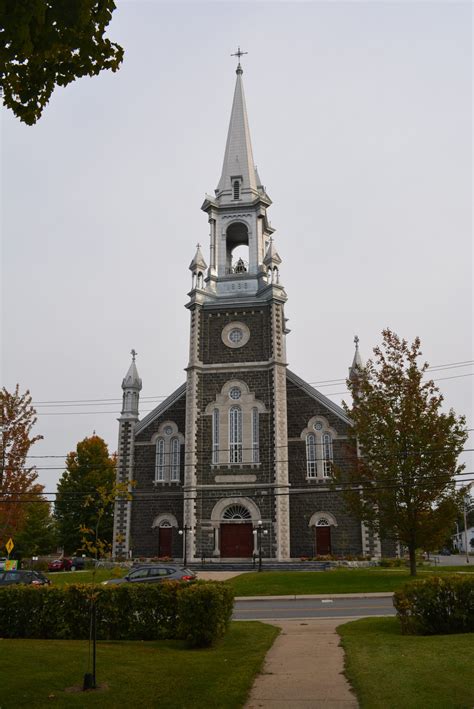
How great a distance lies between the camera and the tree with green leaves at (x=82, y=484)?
57.8 meters

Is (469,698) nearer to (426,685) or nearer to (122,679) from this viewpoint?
(426,685)

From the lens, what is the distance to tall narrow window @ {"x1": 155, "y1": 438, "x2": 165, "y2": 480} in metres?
44.3

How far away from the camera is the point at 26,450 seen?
30688mm

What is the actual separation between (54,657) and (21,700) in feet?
9.79

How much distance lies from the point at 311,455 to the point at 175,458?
9346 millimetres

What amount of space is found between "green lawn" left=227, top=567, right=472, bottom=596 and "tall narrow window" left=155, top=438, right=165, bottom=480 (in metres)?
13.4

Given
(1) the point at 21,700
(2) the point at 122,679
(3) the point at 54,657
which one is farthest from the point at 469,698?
(3) the point at 54,657

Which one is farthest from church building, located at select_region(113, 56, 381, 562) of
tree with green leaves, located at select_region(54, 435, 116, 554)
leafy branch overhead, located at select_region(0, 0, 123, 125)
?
leafy branch overhead, located at select_region(0, 0, 123, 125)

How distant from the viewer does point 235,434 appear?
4266 centimetres

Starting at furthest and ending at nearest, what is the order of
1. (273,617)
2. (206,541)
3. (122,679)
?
(206,541), (273,617), (122,679)

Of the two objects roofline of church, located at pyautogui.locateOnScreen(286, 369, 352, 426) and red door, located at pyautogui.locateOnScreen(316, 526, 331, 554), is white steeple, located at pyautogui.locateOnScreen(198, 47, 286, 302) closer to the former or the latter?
roofline of church, located at pyautogui.locateOnScreen(286, 369, 352, 426)

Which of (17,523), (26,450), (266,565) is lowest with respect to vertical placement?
(266,565)

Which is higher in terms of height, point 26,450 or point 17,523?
point 26,450

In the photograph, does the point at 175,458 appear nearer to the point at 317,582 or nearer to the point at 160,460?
the point at 160,460
